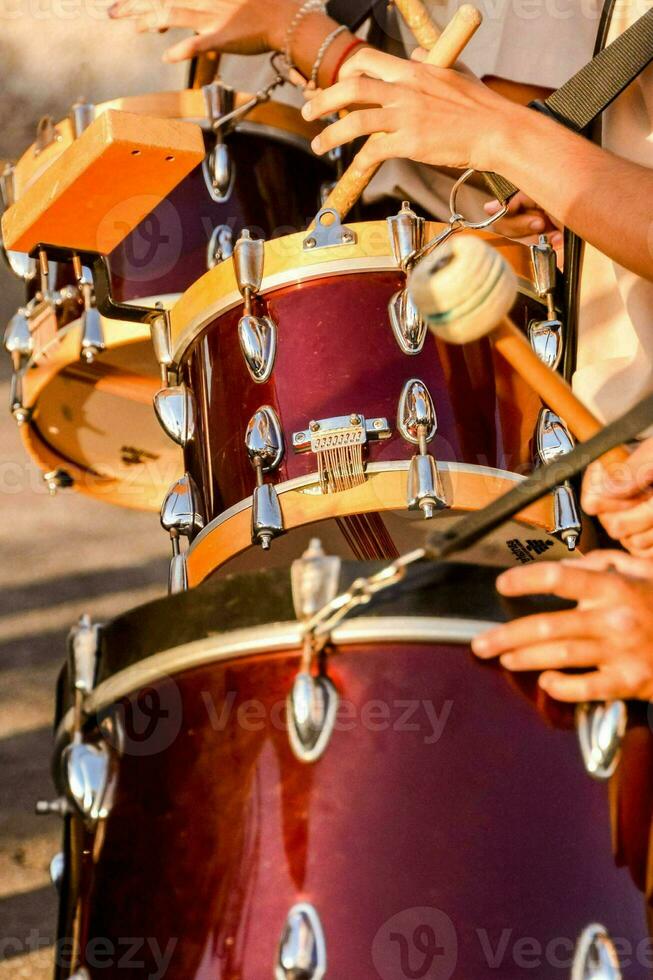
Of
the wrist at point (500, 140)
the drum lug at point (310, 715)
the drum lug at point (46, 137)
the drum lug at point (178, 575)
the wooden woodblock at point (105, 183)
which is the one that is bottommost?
the drum lug at point (310, 715)

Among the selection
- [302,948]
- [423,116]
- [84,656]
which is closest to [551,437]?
[423,116]

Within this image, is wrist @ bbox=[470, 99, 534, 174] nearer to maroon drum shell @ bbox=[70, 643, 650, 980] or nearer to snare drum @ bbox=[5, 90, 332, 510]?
snare drum @ bbox=[5, 90, 332, 510]

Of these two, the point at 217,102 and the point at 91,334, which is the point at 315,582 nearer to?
the point at 91,334

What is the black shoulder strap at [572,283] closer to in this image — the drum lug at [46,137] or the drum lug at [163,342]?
the drum lug at [163,342]

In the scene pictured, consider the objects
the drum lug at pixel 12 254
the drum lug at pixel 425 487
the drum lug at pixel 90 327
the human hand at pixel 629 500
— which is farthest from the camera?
the drum lug at pixel 12 254

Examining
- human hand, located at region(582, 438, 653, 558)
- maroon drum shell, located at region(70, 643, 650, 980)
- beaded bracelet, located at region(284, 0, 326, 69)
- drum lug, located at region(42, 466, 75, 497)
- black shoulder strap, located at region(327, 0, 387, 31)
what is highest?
black shoulder strap, located at region(327, 0, 387, 31)

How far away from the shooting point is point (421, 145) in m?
1.53

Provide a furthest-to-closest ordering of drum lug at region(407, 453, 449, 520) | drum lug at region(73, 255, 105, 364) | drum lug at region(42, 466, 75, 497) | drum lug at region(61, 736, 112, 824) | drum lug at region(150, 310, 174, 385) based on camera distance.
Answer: drum lug at region(42, 466, 75, 497), drum lug at region(73, 255, 105, 364), drum lug at region(150, 310, 174, 385), drum lug at region(407, 453, 449, 520), drum lug at region(61, 736, 112, 824)

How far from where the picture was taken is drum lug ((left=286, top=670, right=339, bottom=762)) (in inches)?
42.9

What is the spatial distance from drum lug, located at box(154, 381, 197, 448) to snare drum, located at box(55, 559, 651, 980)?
0.49 meters

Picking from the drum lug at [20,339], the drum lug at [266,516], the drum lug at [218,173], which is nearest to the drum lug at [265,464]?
the drum lug at [266,516]

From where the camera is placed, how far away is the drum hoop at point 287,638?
1.11 m

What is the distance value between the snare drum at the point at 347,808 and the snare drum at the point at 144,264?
0.82 metres

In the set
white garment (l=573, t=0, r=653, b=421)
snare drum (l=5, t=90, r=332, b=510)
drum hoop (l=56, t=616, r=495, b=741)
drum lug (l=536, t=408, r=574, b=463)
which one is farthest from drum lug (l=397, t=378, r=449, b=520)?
snare drum (l=5, t=90, r=332, b=510)
